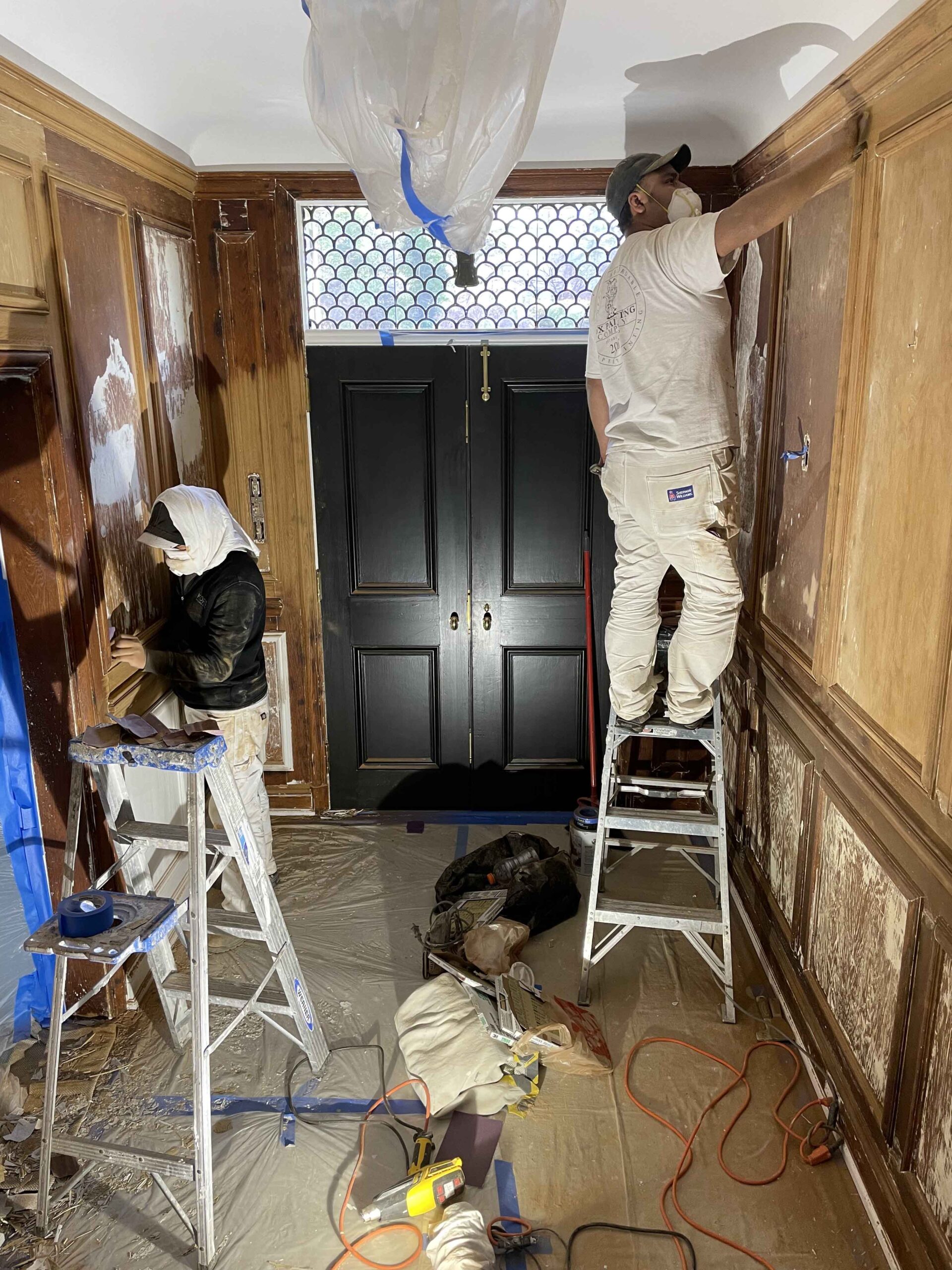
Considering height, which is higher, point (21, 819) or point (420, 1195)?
point (21, 819)

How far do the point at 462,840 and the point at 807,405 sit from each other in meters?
2.29

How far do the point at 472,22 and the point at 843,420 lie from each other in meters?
1.31

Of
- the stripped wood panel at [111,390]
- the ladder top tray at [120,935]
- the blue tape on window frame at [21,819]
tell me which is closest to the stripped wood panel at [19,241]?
the stripped wood panel at [111,390]

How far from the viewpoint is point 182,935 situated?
2.52m

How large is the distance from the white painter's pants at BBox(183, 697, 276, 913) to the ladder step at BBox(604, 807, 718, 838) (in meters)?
1.24

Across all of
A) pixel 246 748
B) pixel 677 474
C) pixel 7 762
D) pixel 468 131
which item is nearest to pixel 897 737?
pixel 677 474

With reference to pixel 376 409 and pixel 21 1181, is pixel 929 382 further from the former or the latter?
pixel 21 1181

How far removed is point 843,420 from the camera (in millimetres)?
2301

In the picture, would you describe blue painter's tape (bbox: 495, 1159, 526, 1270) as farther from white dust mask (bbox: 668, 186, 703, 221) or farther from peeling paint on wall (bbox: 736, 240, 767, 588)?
white dust mask (bbox: 668, 186, 703, 221)

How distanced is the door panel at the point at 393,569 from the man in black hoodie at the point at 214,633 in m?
0.81

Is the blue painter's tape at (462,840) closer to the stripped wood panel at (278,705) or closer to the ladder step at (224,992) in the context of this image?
the stripped wood panel at (278,705)

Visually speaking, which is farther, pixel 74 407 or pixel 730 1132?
pixel 74 407

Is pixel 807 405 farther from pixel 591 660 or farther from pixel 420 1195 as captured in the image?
pixel 420 1195

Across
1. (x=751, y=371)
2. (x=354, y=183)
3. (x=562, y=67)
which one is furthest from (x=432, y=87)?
(x=354, y=183)
